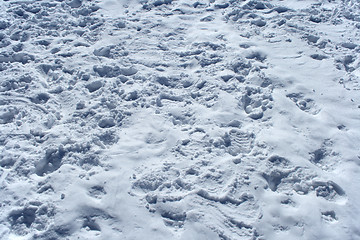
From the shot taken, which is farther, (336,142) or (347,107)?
(347,107)

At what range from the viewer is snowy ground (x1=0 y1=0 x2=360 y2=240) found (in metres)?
3.04

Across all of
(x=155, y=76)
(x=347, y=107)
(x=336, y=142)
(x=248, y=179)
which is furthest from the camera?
(x=155, y=76)

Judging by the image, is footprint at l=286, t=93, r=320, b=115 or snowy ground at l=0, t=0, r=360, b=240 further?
footprint at l=286, t=93, r=320, b=115

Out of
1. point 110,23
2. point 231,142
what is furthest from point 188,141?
point 110,23

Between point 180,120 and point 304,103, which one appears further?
point 304,103

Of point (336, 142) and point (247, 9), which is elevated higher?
point (247, 9)

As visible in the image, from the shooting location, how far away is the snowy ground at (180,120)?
304 centimetres

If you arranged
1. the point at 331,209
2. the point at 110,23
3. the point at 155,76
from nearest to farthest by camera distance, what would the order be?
the point at 331,209, the point at 155,76, the point at 110,23

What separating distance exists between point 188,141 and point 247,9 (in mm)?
2927

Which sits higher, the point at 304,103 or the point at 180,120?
the point at 304,103

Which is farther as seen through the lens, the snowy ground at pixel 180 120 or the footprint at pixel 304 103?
the footprint at pixel 304 103

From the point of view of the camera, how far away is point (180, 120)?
393cm

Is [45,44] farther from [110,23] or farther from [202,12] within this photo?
[202,12]

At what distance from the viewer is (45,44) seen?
5000 mm
